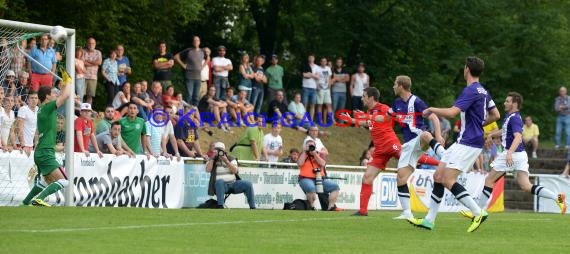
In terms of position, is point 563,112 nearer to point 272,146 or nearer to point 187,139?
point 272,146

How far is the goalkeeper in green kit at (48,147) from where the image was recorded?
1772cm

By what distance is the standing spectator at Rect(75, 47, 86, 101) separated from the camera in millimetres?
25391

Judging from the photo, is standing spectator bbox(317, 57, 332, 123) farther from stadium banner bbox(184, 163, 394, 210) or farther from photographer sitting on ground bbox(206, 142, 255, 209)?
photographer sitting on ground bbox(206, 142, 255, 209)

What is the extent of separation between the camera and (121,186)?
23.0 metres

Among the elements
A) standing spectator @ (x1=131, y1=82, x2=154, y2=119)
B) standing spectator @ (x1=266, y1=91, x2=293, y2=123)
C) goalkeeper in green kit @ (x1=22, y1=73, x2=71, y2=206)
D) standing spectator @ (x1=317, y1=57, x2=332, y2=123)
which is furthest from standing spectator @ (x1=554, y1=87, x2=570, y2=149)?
goalkeeper in green kit @ (x1=22, y1=73, x2=71, y2=206)

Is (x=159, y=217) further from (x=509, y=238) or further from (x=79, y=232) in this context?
(x=509, y=238)

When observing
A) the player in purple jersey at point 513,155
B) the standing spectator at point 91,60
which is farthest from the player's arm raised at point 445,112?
the standing spectator at point 91,60

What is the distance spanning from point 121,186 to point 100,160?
34.3 inches

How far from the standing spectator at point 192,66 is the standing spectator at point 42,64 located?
5.85 metres

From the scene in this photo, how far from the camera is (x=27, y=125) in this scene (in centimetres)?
2105

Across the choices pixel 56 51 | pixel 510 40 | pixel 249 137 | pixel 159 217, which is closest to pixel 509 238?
pixel 159 217

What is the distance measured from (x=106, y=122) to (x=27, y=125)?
2677 millimetres

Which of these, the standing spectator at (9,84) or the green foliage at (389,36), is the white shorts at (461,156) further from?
the green foliage at (389,36)

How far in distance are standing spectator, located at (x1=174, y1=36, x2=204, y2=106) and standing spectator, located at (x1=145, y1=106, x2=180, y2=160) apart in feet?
12.6
